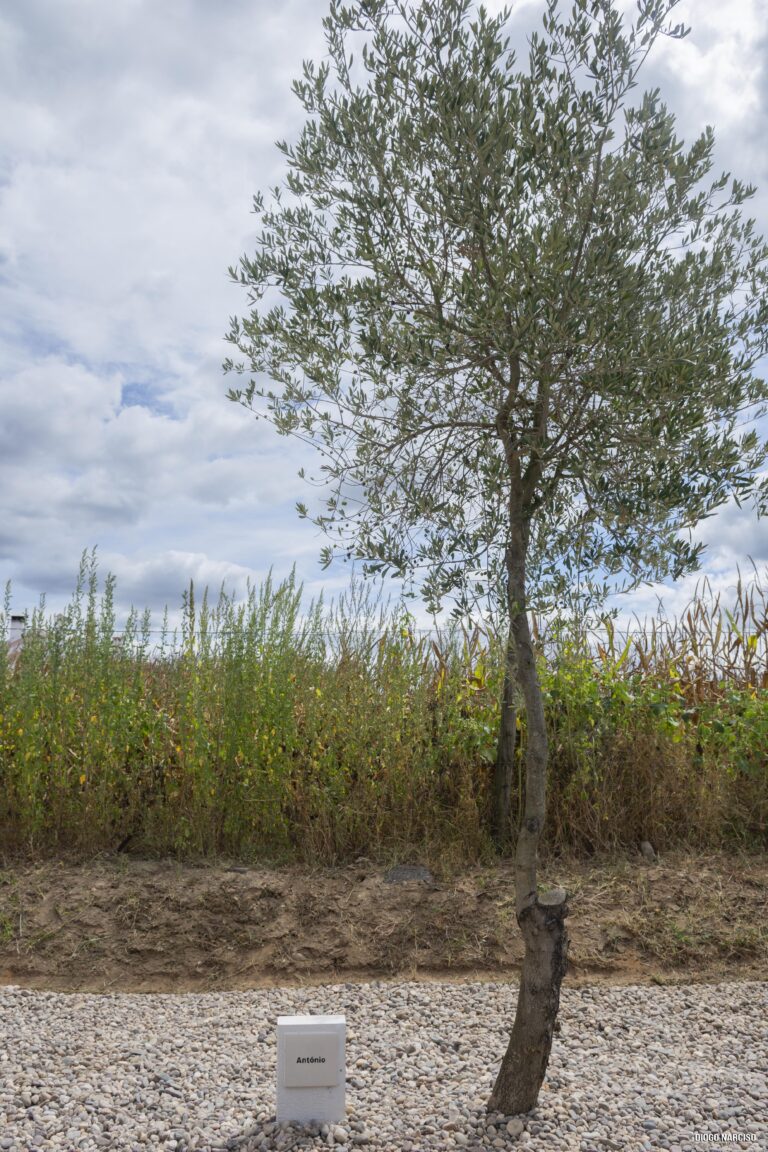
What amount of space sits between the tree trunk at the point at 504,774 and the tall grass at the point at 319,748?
94 millimetres

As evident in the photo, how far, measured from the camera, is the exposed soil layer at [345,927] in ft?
15.3

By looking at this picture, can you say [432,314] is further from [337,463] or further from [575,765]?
[575,765]

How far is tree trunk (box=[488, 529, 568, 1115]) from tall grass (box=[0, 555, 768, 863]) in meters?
2.27

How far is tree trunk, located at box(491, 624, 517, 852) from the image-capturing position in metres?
5.40

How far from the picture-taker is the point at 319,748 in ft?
18.6

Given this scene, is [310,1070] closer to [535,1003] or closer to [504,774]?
[535,1003]

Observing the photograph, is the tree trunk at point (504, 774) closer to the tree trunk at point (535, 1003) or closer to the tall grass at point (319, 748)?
the tall grass at point (319, 748)

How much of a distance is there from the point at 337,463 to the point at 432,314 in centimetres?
65

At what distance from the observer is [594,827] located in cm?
565

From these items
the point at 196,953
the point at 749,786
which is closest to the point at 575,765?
the point at 749,786

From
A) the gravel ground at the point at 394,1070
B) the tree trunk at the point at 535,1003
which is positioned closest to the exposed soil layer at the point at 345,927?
the gravel ground at the point at 394,1070

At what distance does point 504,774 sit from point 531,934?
7.97ft

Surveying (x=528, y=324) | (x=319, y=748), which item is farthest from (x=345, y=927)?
(x=528, y=324)

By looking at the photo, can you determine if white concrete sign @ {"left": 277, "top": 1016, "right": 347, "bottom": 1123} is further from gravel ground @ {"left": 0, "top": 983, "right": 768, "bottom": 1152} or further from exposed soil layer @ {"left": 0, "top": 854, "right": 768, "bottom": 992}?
exposed soil layer @ {"left": 0, "top": 854, "right": 768, "bottom": 992}
